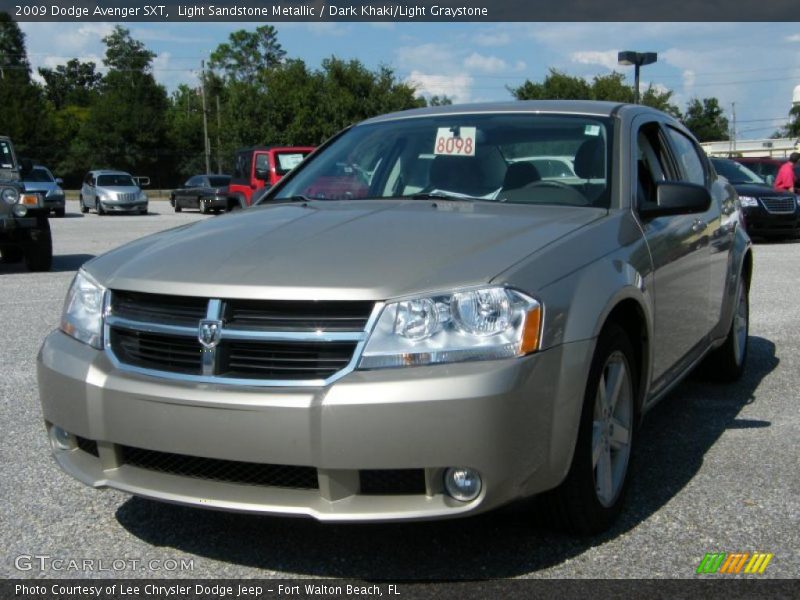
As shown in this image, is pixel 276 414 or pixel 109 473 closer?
Answer: pixel 276 414

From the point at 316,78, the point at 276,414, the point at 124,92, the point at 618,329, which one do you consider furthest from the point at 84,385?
the point at 124,92

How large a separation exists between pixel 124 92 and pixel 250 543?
2899 inches

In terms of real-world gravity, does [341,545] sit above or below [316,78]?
below

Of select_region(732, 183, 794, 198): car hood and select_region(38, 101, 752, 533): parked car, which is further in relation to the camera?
select_region(732, 183, 794, 198): car hood

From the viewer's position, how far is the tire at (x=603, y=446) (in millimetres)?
3201

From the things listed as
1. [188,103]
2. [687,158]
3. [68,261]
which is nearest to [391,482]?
[687,158]

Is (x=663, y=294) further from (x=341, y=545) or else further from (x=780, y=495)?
(x=341, y=545)

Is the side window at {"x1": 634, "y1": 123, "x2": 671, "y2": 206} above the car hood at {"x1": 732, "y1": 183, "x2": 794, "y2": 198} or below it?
above

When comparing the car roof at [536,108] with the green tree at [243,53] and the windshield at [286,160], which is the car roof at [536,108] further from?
the green tree at [243,53]

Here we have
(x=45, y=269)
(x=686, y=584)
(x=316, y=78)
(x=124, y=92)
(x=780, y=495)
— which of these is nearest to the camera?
(x=686, y=584)

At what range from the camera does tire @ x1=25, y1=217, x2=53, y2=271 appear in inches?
517

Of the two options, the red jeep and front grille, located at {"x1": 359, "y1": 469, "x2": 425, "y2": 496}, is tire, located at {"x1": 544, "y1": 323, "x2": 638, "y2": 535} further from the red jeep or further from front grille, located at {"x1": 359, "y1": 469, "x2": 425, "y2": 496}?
the red jeep

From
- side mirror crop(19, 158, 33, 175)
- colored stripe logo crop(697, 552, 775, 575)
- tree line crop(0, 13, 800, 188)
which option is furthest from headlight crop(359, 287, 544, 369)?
tree line crop(0, 13, 800, 188)

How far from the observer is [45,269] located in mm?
13336
